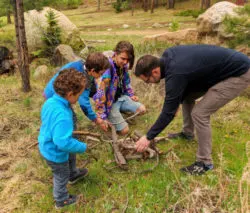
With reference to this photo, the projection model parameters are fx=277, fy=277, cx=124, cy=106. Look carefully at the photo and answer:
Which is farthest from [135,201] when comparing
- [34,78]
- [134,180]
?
[34,78]

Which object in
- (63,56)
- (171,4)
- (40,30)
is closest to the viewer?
(63,56)

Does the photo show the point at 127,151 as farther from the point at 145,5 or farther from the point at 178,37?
the point at 145,5

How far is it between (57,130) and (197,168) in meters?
1.76

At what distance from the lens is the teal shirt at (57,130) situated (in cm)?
240

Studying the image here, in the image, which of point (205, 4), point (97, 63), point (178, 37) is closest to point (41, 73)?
point (178, 37)

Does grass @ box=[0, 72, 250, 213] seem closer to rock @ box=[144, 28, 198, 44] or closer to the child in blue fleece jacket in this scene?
the child in blue fleece jacket

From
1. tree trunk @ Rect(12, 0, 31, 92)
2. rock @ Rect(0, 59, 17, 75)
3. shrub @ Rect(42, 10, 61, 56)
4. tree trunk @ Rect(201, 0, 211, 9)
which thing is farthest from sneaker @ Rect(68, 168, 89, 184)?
tree trunk @ Rect(201, 0, 211, 9)

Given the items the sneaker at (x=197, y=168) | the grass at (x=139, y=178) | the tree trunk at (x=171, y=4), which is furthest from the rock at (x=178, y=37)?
the tree trunk at (x=171, y=4)

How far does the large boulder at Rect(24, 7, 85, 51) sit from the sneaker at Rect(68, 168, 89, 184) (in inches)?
281

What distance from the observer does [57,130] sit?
2395mm

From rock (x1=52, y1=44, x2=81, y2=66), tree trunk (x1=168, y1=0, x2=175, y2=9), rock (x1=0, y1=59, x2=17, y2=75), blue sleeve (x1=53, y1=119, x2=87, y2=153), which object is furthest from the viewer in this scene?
tree trunk (x1=168, y1=0, x2=175, y2=9)

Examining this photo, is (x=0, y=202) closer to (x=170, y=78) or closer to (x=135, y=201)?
(x=135, y=201)

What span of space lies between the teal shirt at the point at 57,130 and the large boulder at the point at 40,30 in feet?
24.7

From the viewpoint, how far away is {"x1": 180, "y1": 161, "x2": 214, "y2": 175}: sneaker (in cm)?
326
